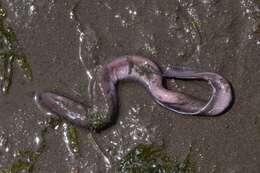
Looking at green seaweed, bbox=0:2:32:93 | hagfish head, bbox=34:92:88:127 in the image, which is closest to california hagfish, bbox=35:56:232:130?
hagfish head, bbox=34:92:88:127

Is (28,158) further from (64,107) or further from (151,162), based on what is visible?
(151,162)

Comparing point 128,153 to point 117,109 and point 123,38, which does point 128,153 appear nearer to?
point 117,109

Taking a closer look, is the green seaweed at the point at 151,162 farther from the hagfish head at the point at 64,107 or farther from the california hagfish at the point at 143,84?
the hagfish head at the point at 64,107

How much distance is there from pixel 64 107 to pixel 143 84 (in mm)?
823

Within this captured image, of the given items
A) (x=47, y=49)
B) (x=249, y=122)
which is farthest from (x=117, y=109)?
(x=249, y=122)

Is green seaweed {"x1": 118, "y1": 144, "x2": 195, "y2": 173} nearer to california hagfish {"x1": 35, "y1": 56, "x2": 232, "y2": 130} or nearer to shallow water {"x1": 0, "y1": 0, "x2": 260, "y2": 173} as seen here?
shallow water {"x1": 0, "y1": 0, "x2": 260, "y2": 173}

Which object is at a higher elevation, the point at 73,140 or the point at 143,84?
the point at 143,84

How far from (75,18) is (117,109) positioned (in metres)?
1.03

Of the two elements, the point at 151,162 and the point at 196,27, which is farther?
the point at 196,27

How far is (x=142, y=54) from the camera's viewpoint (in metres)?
6.32

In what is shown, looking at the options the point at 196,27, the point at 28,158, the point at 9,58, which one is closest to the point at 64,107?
the point at 28,158

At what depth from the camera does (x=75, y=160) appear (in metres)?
6.27

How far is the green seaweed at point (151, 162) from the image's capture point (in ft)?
20.3

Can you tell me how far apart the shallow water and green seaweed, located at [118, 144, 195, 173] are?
76 mm
